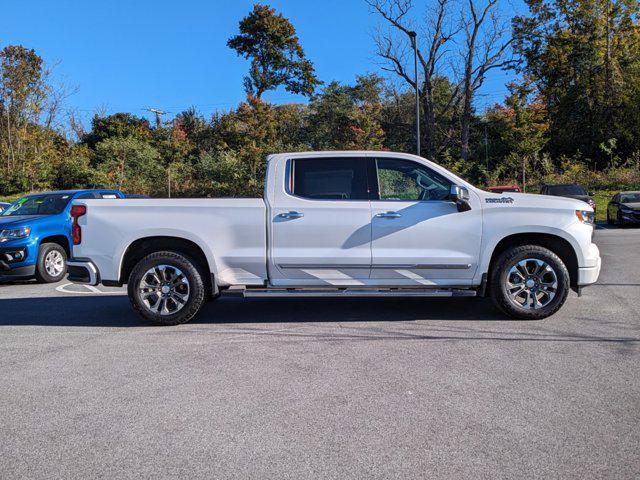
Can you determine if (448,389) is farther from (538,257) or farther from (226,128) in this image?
(226,128)

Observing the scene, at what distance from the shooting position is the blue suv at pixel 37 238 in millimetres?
10156

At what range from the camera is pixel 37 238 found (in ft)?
34.2

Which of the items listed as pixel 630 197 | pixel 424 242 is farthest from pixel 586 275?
pixel 630 197

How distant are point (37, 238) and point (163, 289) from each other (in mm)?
5175

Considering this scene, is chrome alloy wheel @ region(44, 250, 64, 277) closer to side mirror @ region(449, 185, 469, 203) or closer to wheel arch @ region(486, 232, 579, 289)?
side mirror @ region(449, 185, 469, 203)

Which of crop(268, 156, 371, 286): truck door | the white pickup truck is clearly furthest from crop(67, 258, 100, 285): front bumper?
crop(268, 156, 371, 286): truck door

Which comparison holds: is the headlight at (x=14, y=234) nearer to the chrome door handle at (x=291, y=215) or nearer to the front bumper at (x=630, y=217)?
the chrome door handle at (x=291, y=215)

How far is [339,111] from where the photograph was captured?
135 feet

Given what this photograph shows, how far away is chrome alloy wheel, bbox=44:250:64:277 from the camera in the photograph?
35.0 ft

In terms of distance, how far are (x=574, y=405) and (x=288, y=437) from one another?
2.00m

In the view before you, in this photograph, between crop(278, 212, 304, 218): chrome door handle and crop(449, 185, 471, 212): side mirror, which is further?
crop(278, 212, 304, 218): chrome door handle

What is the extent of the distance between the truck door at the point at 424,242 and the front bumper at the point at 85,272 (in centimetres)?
316

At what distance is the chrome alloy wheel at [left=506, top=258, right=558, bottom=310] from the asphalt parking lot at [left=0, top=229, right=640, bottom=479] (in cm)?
28

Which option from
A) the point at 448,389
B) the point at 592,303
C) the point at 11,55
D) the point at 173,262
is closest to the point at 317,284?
the point at 173,262
